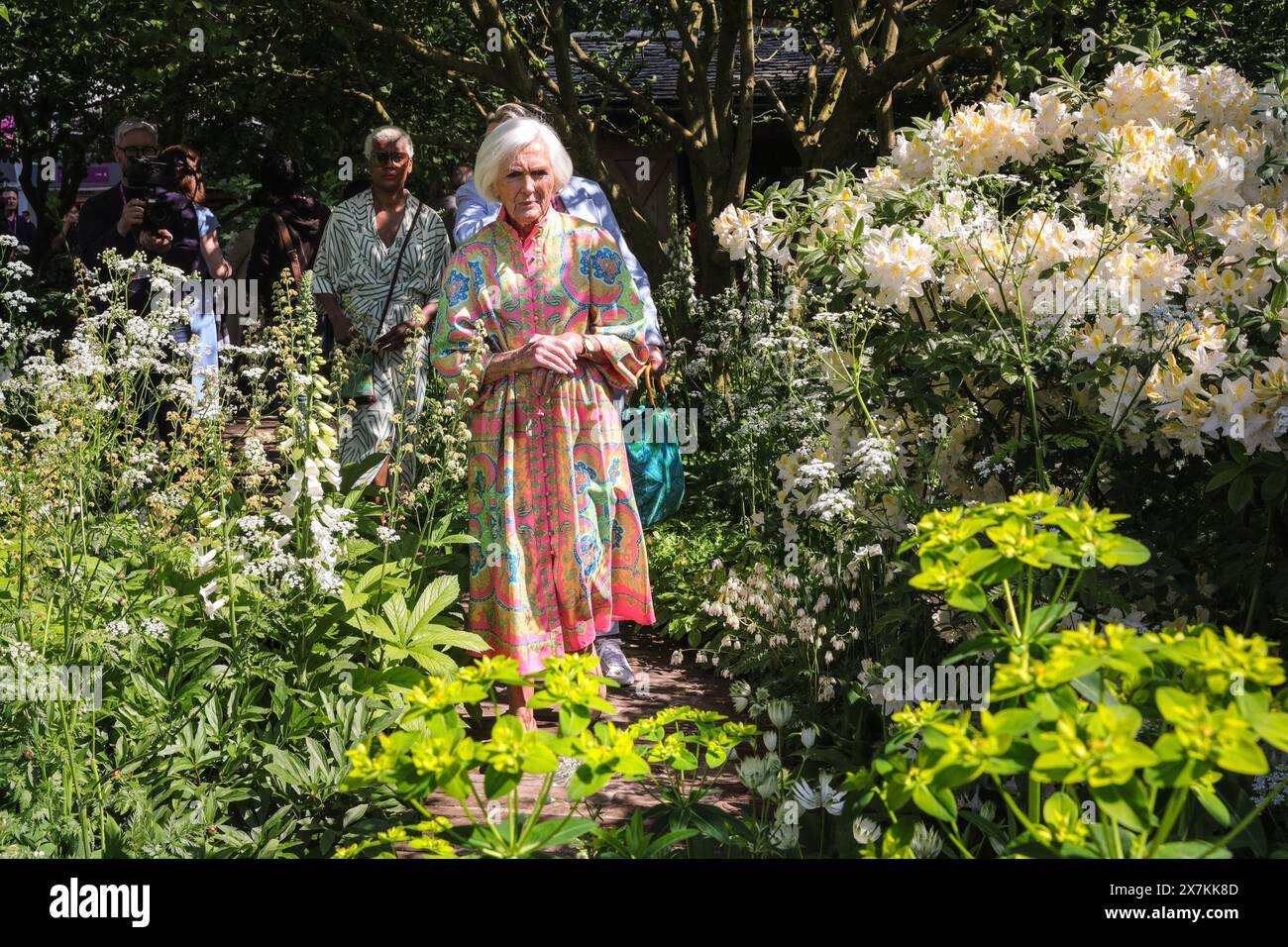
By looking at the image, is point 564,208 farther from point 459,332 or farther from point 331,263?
point 331,263

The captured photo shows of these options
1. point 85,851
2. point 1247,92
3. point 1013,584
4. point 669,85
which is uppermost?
point 669,85

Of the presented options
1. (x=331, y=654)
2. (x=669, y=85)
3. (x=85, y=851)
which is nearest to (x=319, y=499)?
(x=331, y=654)

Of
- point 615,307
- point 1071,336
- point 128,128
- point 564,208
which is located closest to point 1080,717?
point 1071,336

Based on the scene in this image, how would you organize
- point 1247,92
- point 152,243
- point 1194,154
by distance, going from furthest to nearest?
1. point 152,243
2. point 1247,92
3. point 1194,154

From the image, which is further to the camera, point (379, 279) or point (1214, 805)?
point (379, 279)

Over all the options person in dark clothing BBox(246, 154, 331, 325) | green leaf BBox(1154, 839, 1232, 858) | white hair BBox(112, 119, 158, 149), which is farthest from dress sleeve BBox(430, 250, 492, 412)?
white hair BBox(112, 119, 158, 149)

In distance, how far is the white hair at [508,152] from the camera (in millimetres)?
4301

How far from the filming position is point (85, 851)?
2.96 metres

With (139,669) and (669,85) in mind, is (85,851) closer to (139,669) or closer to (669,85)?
(139,669)

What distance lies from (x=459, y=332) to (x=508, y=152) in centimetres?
64

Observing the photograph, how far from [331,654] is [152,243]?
11.4 ft

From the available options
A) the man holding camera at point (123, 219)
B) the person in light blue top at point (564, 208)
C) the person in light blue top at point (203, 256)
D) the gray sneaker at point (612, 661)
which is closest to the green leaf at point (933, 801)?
the person in light blue top at point (564, 208)

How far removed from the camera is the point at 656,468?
6.42 meters

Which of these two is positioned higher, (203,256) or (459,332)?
(203,256)
